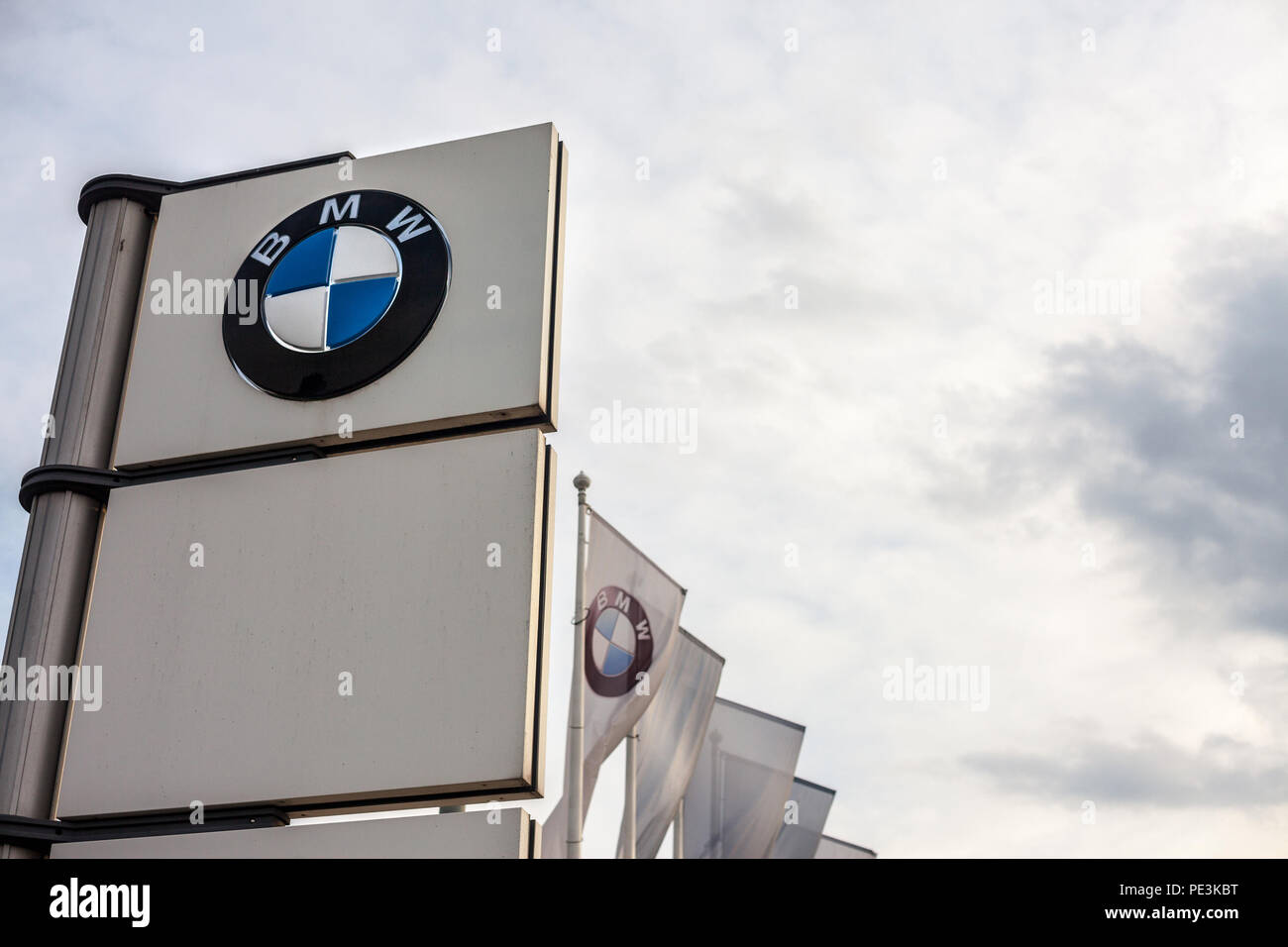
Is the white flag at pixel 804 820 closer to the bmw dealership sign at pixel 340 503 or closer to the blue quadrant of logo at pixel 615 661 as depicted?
the blue quadrant of logo at pixel 615 661

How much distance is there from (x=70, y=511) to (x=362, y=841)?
6.69 feet

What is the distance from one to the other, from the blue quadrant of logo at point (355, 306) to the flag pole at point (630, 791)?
54.7 ft

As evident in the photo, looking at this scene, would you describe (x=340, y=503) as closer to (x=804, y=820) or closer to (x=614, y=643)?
(x=614, y=643)

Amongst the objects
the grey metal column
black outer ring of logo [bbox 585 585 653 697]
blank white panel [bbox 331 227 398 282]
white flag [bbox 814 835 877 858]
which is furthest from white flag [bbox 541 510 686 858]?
white flag [bbox 814 835 877 858]

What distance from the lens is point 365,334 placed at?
5.79 meters

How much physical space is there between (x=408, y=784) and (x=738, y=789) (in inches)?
972

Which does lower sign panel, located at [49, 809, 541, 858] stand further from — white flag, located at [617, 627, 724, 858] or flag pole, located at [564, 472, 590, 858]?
white flag, located at [617, 627, 724, 858]

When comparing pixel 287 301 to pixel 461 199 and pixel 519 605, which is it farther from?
pixel 519 605

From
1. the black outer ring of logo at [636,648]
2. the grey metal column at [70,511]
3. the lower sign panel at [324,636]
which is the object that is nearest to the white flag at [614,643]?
the black outer ring of logo at [636,648]

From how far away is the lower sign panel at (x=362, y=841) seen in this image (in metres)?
4.79

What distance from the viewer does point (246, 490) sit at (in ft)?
18.9
